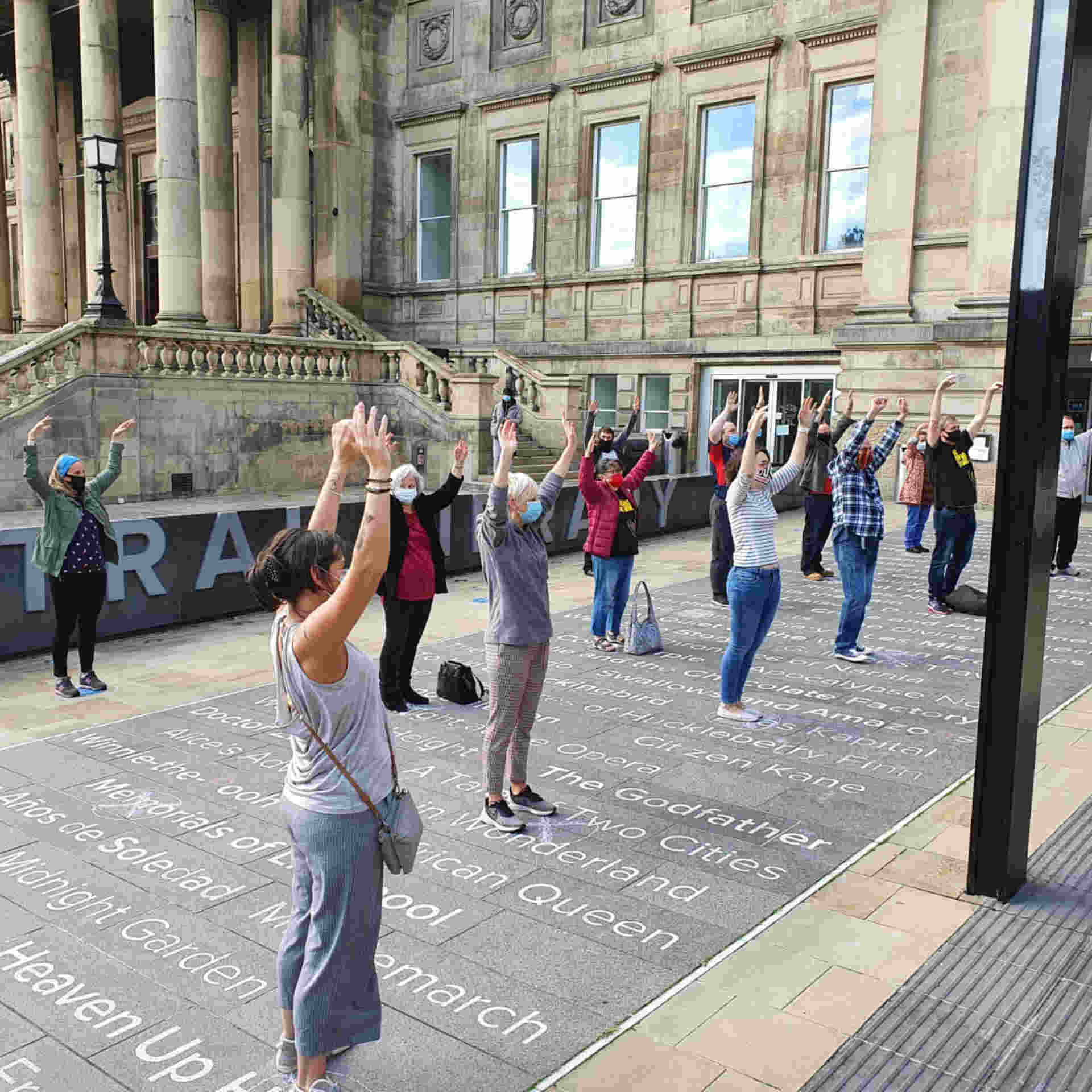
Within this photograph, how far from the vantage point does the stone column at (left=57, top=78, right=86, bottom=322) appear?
36656 mm

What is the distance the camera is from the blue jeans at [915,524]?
1658cm

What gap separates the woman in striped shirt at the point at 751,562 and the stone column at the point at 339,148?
76.3ft

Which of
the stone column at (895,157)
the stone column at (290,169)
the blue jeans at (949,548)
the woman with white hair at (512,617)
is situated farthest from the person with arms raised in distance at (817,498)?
the stone column at (290,169)

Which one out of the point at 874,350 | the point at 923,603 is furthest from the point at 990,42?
the point at 923,603

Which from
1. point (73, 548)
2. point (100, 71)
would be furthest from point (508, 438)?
point (100, 71)

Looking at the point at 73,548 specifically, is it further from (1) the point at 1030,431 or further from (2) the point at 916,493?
(2) the point at 916,493

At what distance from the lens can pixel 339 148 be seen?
29375 millimetres

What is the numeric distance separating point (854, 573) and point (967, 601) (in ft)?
11.2

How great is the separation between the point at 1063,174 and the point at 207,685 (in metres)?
7.57

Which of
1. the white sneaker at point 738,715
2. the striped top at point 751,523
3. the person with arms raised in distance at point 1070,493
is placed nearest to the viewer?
the striped top at point 751,523

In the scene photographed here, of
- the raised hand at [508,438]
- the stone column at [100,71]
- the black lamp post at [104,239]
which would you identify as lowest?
the raised hand at [508,438]

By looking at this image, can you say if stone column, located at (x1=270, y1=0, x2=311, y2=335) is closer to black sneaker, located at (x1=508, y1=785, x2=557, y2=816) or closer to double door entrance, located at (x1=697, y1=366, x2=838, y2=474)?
double door entrance, located at (x1=697, y1=366, x2=838, y2=474)

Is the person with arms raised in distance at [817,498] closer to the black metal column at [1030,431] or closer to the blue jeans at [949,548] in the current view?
the blue jeans at [949,548]

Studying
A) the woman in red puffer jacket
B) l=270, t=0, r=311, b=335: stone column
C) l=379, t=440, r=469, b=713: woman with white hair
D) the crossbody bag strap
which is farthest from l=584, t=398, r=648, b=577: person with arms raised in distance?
l=270, t=0, r=311, b=335: stone column
